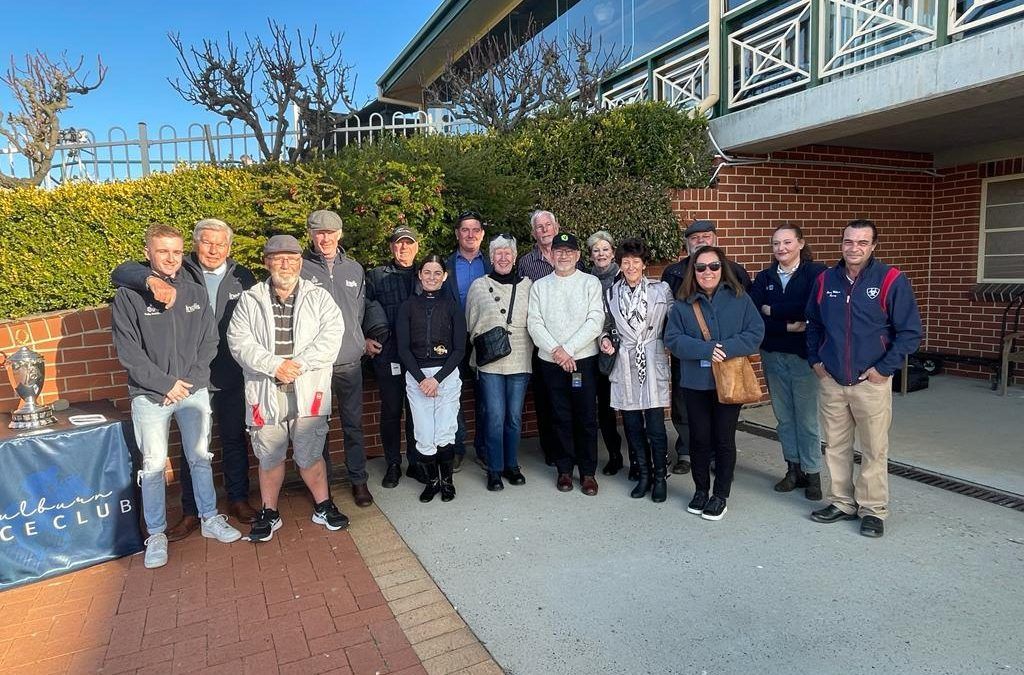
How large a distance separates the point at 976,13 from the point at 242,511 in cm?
646

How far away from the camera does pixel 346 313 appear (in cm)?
419

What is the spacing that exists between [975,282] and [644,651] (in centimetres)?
744

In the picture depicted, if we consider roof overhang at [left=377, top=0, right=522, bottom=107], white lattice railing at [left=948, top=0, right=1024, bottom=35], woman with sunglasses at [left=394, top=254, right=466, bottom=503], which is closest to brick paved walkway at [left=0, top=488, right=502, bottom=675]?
woman with sunglasses at [left=394, top=254, right=466, bottom=503]

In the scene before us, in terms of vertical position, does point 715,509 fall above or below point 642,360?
below

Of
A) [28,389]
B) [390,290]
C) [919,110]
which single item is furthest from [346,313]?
[919,110]

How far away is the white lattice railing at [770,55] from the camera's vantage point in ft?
20.5

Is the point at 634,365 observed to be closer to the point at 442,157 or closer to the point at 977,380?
the point at 442,157

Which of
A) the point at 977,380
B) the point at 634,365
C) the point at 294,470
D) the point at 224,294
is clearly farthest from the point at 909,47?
the point at 294,470

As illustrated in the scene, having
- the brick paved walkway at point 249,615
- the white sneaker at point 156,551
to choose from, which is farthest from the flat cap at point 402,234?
the white sneaker at point 156,551

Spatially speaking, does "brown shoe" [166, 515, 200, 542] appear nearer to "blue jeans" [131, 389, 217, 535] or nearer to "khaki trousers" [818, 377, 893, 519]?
"blue jeans" [131, 389, 217, 535]

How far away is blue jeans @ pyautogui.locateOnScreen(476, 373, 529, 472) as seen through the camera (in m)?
4.54

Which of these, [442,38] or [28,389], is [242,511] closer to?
[28,389]

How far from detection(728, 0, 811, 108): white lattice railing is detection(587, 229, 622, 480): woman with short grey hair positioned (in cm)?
296

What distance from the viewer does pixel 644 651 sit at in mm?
2697
